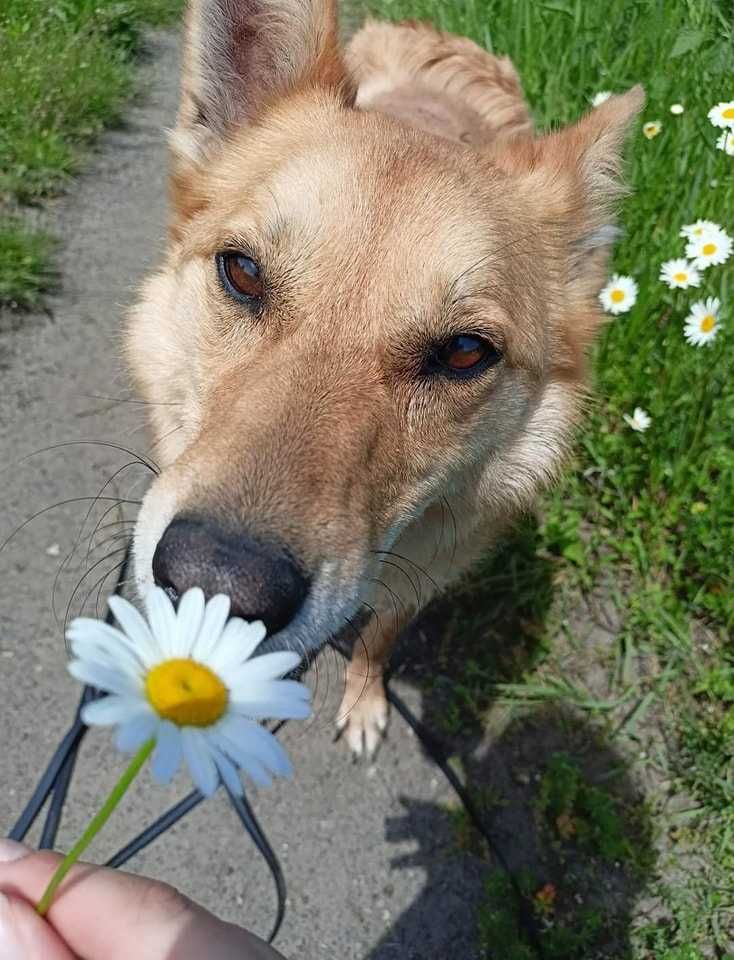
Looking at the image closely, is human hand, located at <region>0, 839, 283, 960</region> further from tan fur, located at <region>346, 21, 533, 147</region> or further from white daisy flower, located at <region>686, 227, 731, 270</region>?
tan fur, located at <region>346, 21, 533, 147</region>

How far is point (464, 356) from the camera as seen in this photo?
204cm

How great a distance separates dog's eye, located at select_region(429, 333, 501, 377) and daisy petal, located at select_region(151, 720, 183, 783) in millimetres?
1460

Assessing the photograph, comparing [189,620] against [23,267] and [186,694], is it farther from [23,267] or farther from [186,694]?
[23,267]

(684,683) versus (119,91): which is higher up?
(119,91)

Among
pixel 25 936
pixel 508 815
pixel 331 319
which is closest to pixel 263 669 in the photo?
pixel 25 936

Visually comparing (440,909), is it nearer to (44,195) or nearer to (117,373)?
(117,373)

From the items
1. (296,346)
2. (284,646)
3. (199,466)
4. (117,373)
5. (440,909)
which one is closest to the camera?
(284,646)

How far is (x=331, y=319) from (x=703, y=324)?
5.95 feet

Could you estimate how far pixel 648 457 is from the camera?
3.38 meters

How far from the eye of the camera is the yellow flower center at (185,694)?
684 mm

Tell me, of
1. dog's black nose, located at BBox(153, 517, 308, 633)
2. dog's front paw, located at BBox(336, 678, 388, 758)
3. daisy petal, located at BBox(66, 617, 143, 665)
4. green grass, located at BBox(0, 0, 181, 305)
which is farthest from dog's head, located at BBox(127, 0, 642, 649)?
green grass, located at BBox(0, 0, 181, 305)

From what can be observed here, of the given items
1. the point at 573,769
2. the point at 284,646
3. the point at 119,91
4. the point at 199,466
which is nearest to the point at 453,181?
the point at 199,466

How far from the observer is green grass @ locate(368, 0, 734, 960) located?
291cm

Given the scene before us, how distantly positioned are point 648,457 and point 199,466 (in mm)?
2433
